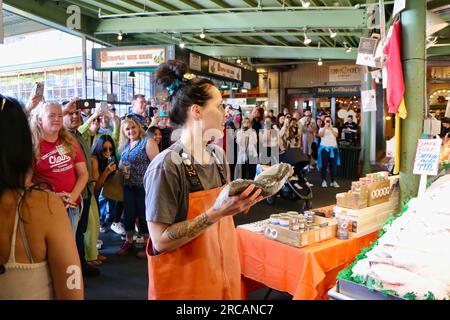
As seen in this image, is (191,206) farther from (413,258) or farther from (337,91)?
(337,91)

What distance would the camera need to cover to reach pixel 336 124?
15.4m

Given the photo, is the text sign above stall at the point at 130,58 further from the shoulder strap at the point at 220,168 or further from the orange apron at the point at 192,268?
the orange apron at the point at 192,268

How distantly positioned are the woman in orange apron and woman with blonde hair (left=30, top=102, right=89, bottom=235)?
161 cm

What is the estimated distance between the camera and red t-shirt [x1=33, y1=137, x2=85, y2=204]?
272cm

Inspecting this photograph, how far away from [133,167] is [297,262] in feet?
7.44

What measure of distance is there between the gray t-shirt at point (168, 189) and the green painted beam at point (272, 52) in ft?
31.2

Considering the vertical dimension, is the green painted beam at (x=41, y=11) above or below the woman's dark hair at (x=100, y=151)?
above

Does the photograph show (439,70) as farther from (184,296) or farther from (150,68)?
(184,296)

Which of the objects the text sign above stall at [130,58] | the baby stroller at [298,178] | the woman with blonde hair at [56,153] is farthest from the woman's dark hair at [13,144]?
the baby stroller at [298,178]

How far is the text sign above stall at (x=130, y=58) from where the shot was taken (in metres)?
5.83

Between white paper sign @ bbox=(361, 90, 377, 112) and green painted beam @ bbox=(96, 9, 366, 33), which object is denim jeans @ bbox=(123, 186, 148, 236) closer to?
white paper sign @ bbox=(361, 90, 377, 112)

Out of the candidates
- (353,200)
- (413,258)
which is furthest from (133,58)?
(413,258)

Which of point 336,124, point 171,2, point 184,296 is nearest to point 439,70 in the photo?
point 336,124

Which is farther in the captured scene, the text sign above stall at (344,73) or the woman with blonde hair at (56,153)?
the text sign above stall at (344,73)
